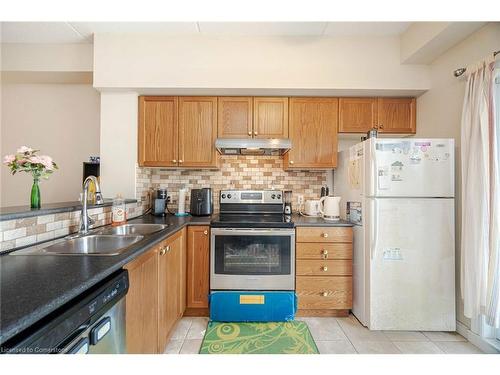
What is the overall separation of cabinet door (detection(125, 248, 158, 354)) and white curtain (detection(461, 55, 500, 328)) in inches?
82.5

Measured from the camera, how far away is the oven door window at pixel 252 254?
210 cm

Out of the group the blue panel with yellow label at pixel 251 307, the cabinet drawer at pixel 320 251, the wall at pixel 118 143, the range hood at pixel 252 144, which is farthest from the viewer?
the wall at pixel 118 143

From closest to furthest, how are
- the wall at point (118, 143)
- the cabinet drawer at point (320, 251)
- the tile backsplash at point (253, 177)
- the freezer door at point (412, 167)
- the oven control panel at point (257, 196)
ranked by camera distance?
the freezer door at point (412, 167), the cabinet drawer at point (320, 251), the wall at point (118, 143), the oven control panel at point (257, 196), the tile backsplash at point (253, 177)

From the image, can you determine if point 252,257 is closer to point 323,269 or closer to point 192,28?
point 323,269

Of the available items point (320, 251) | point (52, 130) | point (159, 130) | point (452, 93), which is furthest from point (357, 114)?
point (52, 130)

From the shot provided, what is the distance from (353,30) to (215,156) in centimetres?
174

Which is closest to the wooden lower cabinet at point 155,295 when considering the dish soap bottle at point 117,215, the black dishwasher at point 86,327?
the black dishwasher at point 86,327

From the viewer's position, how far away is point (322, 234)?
2146mm

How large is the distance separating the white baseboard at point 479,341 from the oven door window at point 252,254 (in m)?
1.40

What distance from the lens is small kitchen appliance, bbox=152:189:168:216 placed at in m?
2.48

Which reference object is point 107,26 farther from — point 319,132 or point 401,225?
point 401,225

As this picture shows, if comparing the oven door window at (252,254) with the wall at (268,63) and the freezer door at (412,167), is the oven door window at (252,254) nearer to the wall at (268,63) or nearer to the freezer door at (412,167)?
the freezer door at (412,167)
